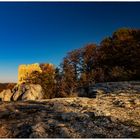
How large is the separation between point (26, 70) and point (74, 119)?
23.9 metres

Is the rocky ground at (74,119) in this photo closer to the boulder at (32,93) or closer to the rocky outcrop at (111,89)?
the rocky outcrop at (111,89)

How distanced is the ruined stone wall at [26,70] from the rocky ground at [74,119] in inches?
765

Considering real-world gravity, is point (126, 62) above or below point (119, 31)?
below

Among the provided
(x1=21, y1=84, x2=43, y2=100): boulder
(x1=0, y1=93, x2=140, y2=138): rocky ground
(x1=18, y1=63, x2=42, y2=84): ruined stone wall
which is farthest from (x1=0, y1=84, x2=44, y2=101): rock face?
(x1=18, y1=63, x2=42, y2=84): ruined stone wall

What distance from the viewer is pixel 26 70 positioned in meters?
32.0

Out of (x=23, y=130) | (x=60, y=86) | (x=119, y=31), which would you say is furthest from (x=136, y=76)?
(x=23, y=130)

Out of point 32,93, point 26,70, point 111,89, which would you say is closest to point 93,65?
point 26,70

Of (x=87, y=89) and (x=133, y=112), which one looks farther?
(x=87, y=89)

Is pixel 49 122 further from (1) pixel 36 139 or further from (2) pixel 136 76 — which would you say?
(2) pixel 136 76

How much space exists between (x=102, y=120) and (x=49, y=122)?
142 cm

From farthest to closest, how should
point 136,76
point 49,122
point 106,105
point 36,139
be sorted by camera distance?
point 136,76
point 106,105
point 49,122
point 36,139

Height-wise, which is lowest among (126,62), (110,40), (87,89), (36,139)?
(36,139)

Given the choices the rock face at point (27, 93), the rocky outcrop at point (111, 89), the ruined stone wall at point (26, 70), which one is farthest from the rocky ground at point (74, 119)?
the ruined stone wall at point (26, 70)

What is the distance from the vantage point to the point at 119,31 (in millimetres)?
30703
